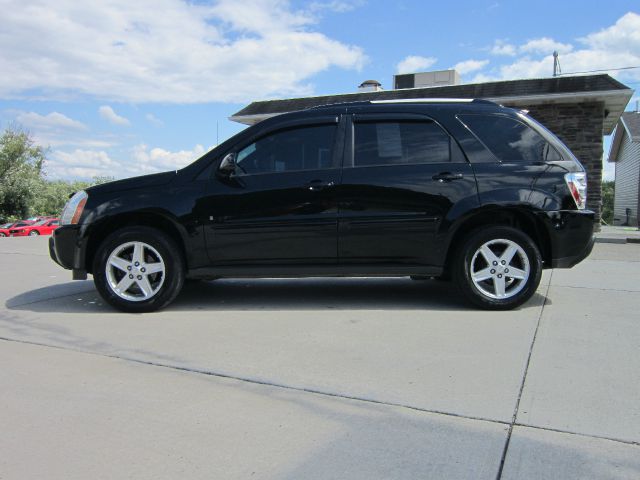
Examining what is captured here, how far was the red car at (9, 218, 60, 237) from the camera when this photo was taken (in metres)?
38.0

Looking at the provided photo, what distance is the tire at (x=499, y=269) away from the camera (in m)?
4.87

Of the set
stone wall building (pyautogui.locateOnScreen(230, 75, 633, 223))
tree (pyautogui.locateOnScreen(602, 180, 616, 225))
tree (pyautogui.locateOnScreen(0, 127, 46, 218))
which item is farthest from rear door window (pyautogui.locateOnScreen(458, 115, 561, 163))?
tree (pyautogui.locateOnScreen(0, 127, 46, 218))

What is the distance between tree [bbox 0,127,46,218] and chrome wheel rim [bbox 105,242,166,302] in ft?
158

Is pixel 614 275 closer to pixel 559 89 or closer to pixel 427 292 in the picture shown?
pixel 427 292

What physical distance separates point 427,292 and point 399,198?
1.41 m

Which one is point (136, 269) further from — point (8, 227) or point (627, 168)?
point (8, 227)

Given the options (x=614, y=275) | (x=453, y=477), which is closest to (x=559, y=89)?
(x=614, y=275)

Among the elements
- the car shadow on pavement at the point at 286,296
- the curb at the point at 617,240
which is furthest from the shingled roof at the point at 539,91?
the car shadow on pavement at the point at 286,296

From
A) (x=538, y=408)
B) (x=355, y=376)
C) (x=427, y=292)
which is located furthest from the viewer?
(x=427, y=292)

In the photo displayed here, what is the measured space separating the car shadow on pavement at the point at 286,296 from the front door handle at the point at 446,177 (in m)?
1.06

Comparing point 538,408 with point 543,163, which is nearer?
point 538,408

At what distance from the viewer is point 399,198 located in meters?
4.91

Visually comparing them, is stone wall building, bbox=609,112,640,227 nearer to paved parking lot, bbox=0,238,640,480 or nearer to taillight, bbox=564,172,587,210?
taillight, bbox=564,172,587,210

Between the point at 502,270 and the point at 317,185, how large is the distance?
184 centimetres
